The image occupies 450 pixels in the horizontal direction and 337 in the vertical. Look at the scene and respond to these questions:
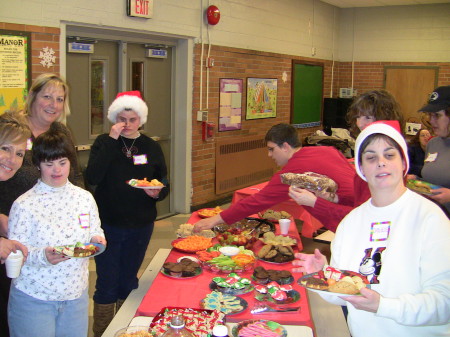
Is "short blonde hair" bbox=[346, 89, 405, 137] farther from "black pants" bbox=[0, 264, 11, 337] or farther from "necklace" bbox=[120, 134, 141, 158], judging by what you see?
"black pants" bbox=[0, 264, 11, 337]

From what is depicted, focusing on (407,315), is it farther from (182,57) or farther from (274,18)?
(274,18)

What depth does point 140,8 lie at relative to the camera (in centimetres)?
577

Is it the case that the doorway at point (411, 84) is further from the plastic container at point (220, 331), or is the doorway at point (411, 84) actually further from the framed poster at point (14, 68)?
the plastic container at point (220, 331)

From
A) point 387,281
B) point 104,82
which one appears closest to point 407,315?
point 387,281

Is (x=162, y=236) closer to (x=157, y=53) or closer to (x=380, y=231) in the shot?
(x=157, y=53)

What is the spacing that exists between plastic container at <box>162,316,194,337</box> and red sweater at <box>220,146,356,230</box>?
1.48 metres

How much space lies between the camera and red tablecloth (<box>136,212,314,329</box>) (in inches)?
94.3

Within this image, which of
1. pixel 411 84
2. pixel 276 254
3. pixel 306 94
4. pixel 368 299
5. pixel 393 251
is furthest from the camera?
pixel 411 84

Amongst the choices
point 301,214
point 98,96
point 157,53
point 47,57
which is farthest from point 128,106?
point 157,53

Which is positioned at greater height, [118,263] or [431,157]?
[431,157]

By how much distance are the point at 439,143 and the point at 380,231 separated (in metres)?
2.17

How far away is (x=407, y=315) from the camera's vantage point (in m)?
1.71

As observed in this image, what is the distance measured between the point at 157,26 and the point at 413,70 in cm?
680

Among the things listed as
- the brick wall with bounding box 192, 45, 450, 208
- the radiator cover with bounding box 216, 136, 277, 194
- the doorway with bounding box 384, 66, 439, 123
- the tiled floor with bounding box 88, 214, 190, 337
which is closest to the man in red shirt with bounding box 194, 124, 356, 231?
the tiled floor with bounding box 88, 214, 190, 337
